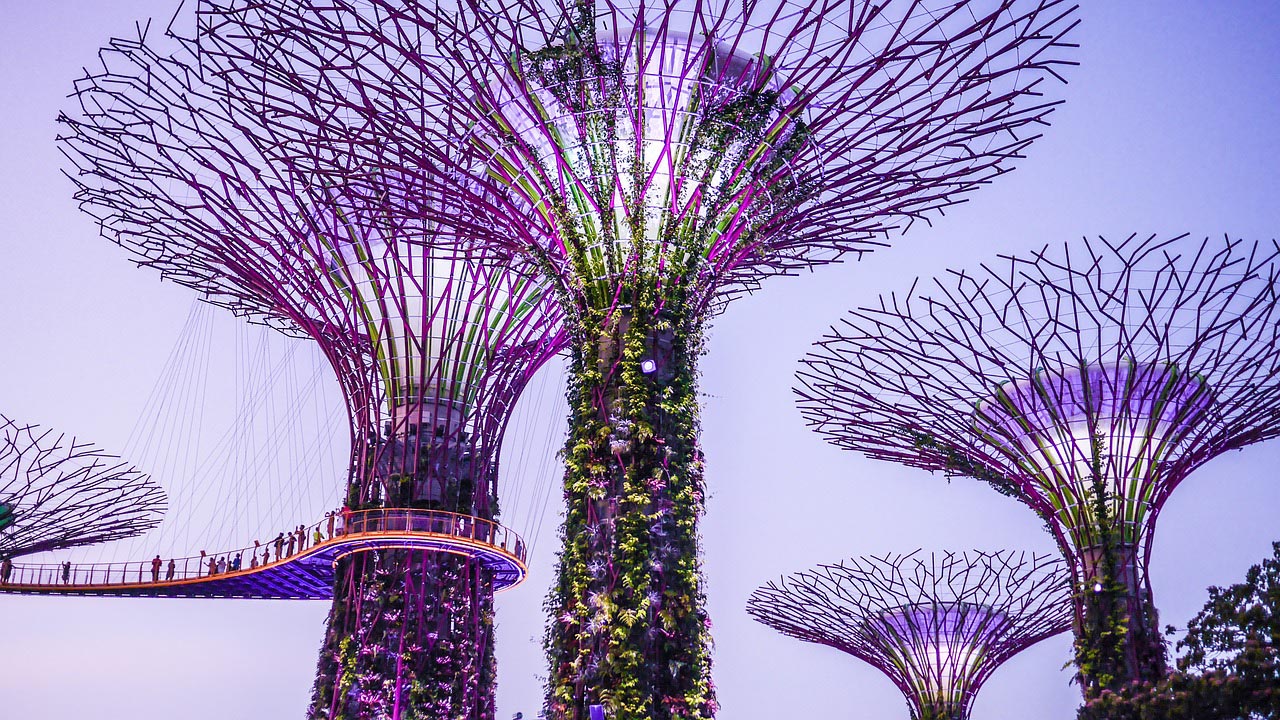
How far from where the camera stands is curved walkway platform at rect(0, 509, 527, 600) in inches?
982

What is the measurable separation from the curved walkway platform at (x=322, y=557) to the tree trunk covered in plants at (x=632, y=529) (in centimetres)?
1077

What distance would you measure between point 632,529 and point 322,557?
1513cm

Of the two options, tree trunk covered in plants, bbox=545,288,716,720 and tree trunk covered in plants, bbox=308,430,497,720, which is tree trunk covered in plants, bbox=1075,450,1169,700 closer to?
tree trunk covered in plants, bbox=545,288,716,720

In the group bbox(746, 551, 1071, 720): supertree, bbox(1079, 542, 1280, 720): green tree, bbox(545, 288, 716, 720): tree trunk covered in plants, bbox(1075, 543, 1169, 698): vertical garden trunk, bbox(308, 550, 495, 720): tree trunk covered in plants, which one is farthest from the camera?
bbox(746, 551, 1071, 720): supertree

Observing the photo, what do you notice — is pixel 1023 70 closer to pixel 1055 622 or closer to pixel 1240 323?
pixel 1240 323

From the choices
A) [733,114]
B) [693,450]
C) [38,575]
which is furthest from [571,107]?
[38,575]

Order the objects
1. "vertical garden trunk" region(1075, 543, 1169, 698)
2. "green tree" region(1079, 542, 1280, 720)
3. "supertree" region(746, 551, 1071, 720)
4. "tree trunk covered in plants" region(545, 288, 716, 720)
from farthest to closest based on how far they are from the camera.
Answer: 1. "supertree" region(746, 551, 1071, 720)
2. "vertical garden trunk" region(1075, 543, 1169, 698)
3. "green tree" region(1079, 542, 1280, 720)
4. "tree trunk covered in plants" region(545, 288, 716, 720)

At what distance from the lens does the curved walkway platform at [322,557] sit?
2494 cm

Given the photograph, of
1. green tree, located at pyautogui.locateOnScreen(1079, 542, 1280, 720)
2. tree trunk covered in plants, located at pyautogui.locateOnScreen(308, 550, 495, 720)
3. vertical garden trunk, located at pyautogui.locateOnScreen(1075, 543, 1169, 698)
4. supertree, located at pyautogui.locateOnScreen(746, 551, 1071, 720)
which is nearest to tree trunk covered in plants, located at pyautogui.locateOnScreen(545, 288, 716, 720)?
green tree, located at pyautogui.locateOnScreen(1079, 542, 1280, 720)

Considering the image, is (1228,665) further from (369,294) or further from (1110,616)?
(369,294)

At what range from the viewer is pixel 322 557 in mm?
26859

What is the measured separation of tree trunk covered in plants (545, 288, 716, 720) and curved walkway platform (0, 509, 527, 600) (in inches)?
424

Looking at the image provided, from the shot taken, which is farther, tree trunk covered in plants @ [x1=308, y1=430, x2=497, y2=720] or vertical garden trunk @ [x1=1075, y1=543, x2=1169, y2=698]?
tree trunk covered in plants @ [x1=308, y1=430, x2=497, y2=720]

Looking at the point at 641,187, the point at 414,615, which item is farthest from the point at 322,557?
the point at 641,187
